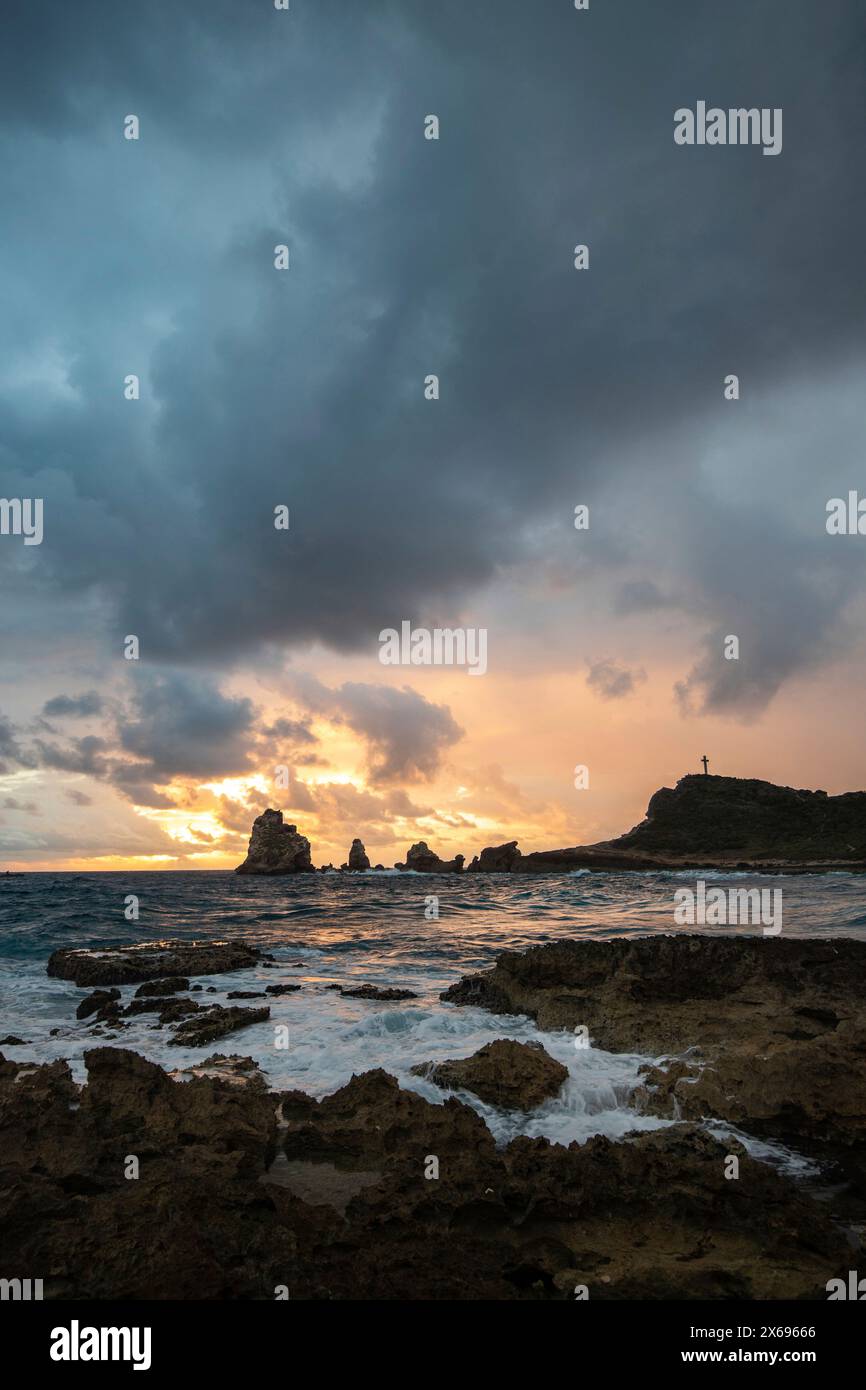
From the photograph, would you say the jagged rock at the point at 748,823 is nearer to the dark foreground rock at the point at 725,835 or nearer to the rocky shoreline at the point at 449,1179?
the dark foreground rock at the point at 725,835

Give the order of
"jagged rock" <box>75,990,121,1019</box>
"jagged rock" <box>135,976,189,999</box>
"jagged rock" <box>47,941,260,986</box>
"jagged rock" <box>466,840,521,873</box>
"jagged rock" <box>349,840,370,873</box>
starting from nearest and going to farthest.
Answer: "jagged rock" <box>75,990,121,1019</box> → "jagged rock" <box>135,976,189,999</box> → "jagged rock" <box>47,941,260,986</box> → "jagged rock" <box>466,840,521,873</box> → "jagged rock" <box>349,840,370,873</box>

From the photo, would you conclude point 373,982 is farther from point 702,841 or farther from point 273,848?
point 273,848

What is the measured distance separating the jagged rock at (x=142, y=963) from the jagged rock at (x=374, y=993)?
5.68m

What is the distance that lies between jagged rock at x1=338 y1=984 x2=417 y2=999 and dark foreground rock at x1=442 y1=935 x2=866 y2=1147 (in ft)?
3.59

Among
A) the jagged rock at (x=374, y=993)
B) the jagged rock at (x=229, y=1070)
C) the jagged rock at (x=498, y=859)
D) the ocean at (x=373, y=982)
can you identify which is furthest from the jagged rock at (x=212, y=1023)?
the jagged rock at (x=498, y=859)

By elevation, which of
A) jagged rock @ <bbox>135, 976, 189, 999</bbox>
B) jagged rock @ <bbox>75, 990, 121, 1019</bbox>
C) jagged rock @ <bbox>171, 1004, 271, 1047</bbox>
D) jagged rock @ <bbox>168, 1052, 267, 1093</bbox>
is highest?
jagged rock @ <bbox>168, 1052, 267, 1093</bbox>

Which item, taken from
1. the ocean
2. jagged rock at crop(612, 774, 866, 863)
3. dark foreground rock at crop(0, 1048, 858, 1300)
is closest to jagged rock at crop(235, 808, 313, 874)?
jagged rock at crop(612, 774, 866, 863)

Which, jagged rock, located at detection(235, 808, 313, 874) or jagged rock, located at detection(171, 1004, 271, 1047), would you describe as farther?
jagged rock, located at detection(235, 808, 313, 874)

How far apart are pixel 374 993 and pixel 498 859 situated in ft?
392

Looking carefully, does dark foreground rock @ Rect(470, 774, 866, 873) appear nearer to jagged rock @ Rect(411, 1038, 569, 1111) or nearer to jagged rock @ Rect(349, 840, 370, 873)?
jagged rock @ Rect(349, 840, 370, 873)

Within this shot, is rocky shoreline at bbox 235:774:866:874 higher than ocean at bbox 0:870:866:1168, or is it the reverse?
ocean at bbox 0:870:866:1168

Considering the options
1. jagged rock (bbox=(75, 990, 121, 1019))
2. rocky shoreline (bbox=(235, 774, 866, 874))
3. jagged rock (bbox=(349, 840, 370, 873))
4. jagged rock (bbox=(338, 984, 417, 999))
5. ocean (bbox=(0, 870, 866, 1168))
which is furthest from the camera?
jagged rock (bbox=(349, 840, 370, 873))

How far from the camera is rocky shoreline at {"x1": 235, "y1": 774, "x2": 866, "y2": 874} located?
102188 mm
